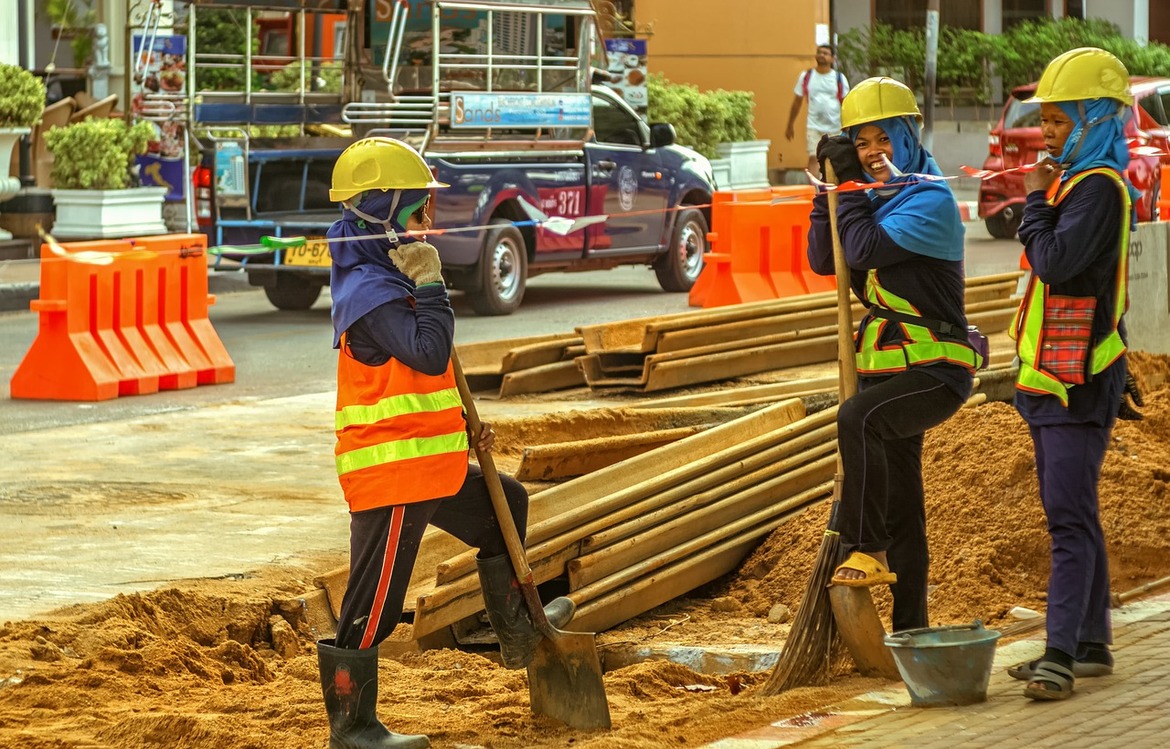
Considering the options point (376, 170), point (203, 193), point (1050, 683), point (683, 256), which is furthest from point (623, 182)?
point (376, 170)

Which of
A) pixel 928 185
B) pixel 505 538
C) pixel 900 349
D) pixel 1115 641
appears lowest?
pixel 1115 641

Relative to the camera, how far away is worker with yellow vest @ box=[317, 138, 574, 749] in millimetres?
4984

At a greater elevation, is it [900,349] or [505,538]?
[900,349]

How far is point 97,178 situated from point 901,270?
49.1ft

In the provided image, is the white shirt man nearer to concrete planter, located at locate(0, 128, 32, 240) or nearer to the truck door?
the truck door

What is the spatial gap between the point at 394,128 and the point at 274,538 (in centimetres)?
877

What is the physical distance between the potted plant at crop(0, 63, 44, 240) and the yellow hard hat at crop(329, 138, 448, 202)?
14686 mm

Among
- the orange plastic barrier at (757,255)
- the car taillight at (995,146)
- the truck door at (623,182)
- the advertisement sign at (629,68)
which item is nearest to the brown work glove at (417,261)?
the orange plastic barrier at (757,255)

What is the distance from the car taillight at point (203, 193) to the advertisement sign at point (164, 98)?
408cm

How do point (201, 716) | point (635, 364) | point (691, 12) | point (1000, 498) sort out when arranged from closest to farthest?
point (201, 716) → point (1000, 498) → point (635, 364) → point (691, 12)

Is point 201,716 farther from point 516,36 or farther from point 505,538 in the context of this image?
point 516,36

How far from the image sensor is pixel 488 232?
1588 cm

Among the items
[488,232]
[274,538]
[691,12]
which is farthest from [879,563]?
[691,12]

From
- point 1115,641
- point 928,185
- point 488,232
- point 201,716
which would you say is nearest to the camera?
point 201,716
